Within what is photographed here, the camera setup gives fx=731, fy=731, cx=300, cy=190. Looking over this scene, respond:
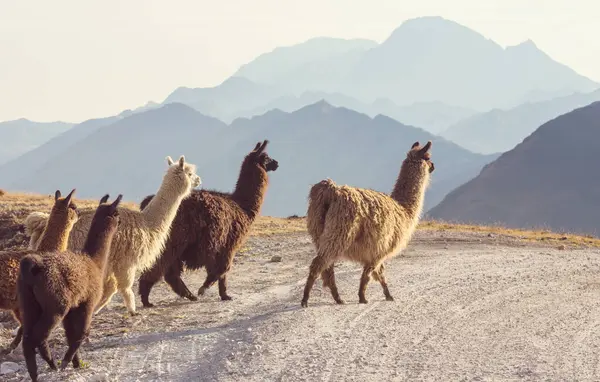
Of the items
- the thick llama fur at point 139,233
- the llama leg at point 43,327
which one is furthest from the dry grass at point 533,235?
the llama leg at point 43,327

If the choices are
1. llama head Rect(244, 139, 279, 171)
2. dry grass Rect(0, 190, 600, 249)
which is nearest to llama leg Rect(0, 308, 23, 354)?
llama head Rect(244, 139, 279, 171)

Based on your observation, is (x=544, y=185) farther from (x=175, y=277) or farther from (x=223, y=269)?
(x=175, y=277)

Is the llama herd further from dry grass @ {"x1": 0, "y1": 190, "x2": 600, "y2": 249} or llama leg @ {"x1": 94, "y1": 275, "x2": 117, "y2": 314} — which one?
dry grass @ {"x1": 0, "y1": 190, "x2": 600, "y2": 249}

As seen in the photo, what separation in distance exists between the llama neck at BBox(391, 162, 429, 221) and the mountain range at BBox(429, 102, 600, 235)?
288 feet

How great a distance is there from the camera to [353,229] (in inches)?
404

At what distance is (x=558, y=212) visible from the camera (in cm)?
10394

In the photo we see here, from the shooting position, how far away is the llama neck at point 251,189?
1215 cm

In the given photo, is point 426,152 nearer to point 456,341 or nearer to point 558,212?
point 456,341

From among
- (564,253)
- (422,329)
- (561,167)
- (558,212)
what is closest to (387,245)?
(422,329)

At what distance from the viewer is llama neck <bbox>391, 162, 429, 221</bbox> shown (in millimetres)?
11758

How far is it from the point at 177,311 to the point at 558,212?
10099 cm

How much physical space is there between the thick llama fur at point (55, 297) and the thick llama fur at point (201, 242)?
3.25 metres

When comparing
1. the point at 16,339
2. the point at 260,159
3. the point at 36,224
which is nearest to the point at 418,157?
the point at 260,159

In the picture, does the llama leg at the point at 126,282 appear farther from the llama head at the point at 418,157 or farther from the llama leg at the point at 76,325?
the llama head at the point at 418,157
